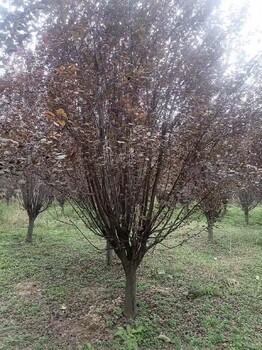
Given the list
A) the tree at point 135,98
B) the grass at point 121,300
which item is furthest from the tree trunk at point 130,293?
the tree at point 135,98

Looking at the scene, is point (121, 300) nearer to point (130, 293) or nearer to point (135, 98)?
point (130, 293)

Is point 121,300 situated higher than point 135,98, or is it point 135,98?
point 135,98

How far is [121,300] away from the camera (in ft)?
15.0

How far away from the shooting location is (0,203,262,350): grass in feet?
12.3

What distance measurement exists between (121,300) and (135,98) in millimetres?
2777

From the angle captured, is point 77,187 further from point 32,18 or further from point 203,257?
point 203,257

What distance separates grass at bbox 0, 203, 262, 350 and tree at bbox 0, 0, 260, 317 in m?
1.08

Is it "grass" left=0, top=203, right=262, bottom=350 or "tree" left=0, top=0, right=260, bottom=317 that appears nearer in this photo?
"tree" left=0, top=0, right=260, bottom=317

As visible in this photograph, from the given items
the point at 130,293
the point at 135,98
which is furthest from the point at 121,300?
the point at 135,98

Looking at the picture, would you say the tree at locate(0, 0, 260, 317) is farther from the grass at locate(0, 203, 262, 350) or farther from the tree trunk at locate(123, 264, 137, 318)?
the grass at locate(0, 203, 262, 350)

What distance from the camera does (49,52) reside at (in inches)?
131

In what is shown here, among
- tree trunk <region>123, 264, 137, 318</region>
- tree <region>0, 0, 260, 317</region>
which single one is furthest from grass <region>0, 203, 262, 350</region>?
tree <region>0, 0, 260, 317</region>

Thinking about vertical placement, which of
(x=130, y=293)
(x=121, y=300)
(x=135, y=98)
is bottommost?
(x=121, y=300)

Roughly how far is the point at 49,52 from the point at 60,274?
4.04 m
